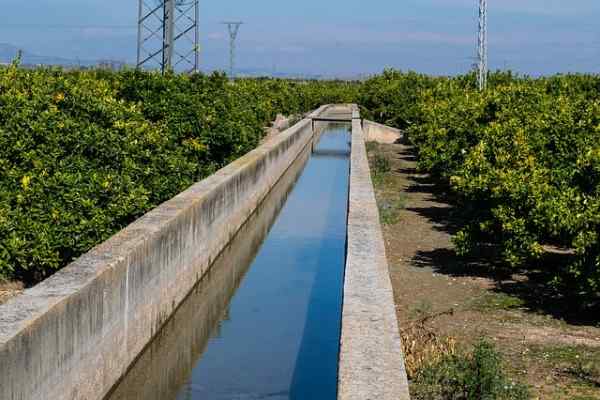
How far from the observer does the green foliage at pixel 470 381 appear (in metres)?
6.64

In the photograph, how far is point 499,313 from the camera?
10.1m

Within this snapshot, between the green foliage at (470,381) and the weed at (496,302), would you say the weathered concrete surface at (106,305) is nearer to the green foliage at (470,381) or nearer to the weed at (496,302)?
the green foliage at (470,381)

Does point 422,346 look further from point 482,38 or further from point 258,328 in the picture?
point 482,38

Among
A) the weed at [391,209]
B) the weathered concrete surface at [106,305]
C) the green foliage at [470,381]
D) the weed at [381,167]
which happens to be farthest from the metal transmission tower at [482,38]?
the green foliage at [470,381]

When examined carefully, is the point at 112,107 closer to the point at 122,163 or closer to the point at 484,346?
the point at 122,163

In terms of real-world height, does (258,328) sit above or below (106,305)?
below

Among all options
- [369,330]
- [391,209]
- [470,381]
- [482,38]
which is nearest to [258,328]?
[369,330]

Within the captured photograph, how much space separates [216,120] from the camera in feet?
65.9

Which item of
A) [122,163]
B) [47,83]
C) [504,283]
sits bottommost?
[504,283]

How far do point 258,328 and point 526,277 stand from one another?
352 cm

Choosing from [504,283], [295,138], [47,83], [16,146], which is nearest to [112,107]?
[47,83]

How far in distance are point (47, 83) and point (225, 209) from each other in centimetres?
493

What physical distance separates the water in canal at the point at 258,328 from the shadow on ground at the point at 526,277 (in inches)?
65.2

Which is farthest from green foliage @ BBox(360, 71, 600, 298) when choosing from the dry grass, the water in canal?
the water in canal
